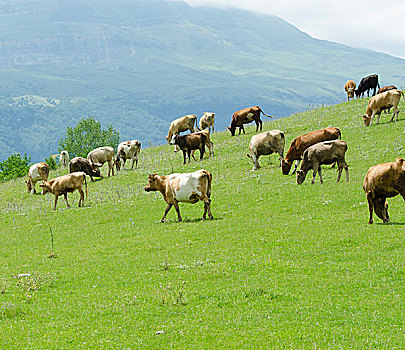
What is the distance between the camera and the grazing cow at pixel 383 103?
118 feet

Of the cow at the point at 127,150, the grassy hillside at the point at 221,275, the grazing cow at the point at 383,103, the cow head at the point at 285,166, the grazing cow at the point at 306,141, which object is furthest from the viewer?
the cow at the point at 127,150

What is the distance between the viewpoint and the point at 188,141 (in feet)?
127

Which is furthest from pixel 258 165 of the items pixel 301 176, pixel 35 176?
pixel 35 176

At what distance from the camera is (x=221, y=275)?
1364 centimetres

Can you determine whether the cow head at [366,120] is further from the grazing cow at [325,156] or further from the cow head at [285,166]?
the grazing cow at [325,156]

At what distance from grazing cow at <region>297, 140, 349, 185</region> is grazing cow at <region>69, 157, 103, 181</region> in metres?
21.2

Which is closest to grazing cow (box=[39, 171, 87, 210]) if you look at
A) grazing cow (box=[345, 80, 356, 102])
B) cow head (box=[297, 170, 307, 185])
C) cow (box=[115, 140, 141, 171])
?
cow (box=[115, 140, 141, 171])

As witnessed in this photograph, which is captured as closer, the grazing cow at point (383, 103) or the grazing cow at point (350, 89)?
the grazing cow at point (383, 103)

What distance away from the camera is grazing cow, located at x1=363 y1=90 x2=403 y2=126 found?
35906 mm

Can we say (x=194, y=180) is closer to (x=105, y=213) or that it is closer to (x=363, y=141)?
(x=105, y=213)

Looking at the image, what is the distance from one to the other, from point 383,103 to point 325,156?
14.5 m

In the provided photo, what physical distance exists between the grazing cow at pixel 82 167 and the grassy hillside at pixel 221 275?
13776 millimetres

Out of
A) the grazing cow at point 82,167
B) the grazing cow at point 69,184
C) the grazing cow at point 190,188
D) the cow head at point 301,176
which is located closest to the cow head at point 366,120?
the cow head at point 301,176

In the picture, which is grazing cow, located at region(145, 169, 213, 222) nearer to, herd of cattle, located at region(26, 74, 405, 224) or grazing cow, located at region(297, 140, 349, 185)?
herd of cattle, located at region(26, 74, 405, 224)
